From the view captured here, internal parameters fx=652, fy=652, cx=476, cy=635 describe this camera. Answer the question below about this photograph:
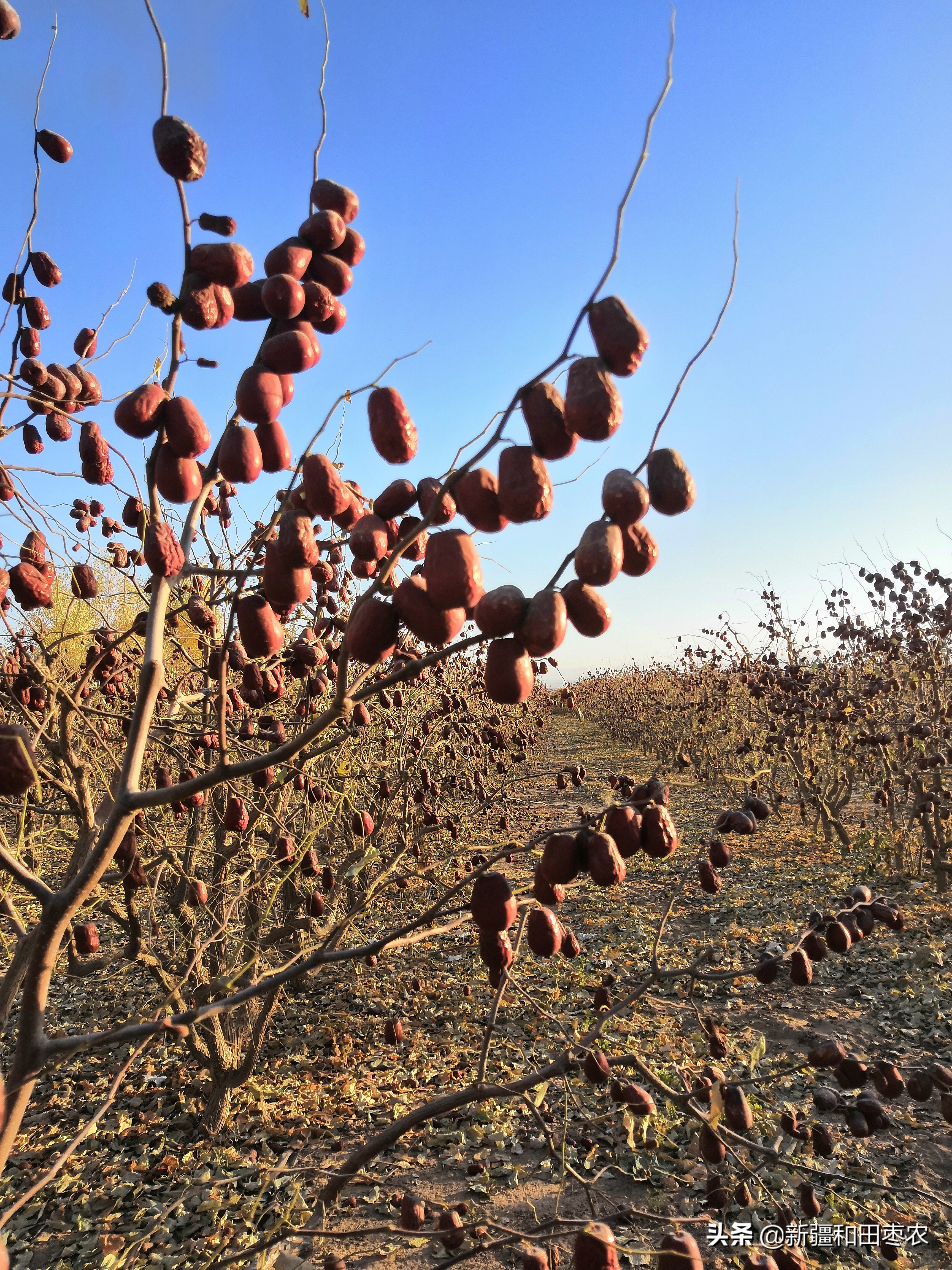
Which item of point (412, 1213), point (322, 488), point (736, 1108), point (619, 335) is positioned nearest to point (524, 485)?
point (619, 335)

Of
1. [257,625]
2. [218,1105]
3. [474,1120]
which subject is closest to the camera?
[257,625]

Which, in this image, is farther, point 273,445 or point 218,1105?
point 218,1105

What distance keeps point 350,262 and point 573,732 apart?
89.8 feet

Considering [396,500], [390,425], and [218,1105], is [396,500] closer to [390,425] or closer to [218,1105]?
[390,425]

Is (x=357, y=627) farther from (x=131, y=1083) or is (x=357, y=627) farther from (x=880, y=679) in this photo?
(x=880, y=679)

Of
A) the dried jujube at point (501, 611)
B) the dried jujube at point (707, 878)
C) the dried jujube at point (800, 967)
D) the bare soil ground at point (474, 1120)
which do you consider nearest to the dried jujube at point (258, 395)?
the dried jujube at point (501, 611)

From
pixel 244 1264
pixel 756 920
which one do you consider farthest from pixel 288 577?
pixel 756 920

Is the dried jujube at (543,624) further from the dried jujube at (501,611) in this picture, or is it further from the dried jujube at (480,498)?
the dried jujube at (480,498)

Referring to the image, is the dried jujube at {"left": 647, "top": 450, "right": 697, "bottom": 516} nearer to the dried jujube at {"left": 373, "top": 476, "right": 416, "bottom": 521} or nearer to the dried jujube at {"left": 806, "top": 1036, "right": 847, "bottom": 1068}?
the dried jujube at {"left": 373, "top": 476, "right": 416, "bottom": 521}

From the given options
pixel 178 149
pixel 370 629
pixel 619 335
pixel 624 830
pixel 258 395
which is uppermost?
pixel 178 149

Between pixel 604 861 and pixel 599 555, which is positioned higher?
pixel 599 555

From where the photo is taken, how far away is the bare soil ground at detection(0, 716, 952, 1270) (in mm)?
2787

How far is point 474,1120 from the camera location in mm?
3592

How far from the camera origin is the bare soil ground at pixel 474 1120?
279cm
